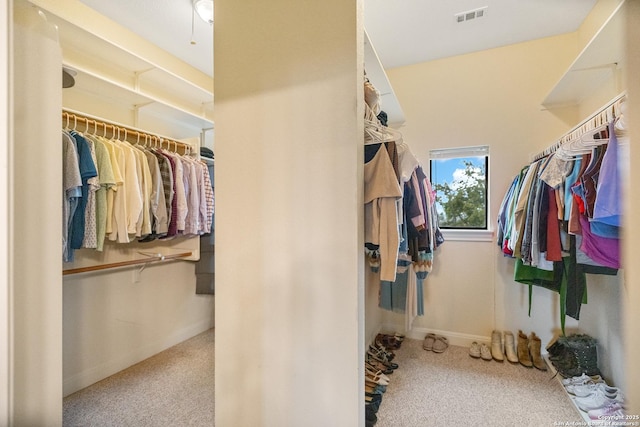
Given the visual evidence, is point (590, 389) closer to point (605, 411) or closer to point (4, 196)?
point (605, 411)

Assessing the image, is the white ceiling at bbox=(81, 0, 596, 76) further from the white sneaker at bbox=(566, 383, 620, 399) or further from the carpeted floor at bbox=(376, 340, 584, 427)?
the carpeted floor at bbox=(376, 340, 584, 427)

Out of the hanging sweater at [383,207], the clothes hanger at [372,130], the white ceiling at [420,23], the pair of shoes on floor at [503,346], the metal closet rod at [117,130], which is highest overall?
the white ceiling at [420,23]

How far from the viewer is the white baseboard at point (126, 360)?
69.1 inches

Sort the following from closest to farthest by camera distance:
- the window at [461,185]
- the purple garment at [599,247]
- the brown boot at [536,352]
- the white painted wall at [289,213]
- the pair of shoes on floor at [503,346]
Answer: the white painted wall at [289,213] → the purple garment at [599,247] → the brown boot at [536,352] → the pair of shoes on floor at [503,346] → the window at [461,185]

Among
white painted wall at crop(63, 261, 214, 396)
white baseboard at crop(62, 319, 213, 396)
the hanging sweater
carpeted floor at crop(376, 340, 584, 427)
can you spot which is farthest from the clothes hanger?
white baseboard at crop(62, 319, 213, 396)

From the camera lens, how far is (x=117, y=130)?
1.94m

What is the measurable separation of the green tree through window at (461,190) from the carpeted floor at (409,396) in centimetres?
115

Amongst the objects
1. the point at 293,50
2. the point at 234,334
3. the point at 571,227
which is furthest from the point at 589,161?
the point at 234,334

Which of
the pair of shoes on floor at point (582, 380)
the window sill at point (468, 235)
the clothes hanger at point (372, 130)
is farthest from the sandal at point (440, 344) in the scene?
the clothes hanger at point (372, 130)

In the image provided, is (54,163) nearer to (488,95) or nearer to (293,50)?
(293,50)

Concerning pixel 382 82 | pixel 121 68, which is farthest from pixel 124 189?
pixel 382 82

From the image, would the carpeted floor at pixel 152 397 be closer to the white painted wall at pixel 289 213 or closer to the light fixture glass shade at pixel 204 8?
the white painted wall at pixel 289 213

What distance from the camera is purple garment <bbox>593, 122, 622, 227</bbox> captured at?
1045 millimetres

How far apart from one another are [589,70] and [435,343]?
2203 millimetres
